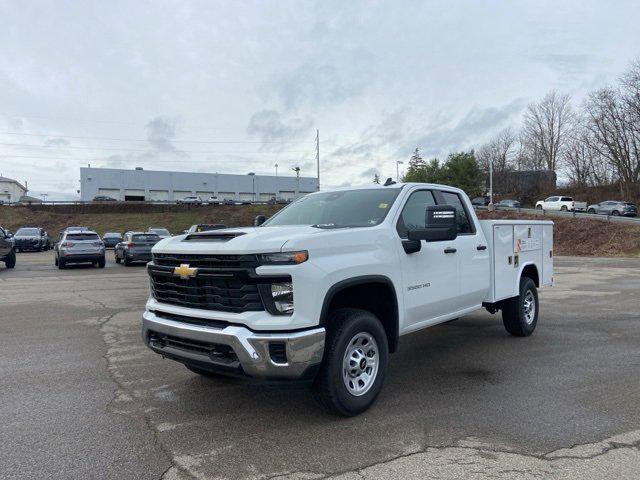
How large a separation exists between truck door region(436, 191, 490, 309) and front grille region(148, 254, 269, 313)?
2704mm

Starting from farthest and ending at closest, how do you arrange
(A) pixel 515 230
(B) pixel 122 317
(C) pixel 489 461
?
(B) pixel 122 317
(A) pixel 515 230
(C) pixel 489 461

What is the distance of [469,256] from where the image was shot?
5.96 meters

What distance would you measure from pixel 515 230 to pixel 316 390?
4145 millimetres

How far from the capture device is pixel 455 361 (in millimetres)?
6223

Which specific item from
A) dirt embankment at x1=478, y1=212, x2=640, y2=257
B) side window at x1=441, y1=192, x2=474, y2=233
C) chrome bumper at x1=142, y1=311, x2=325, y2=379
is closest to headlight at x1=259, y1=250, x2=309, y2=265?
chrome bumper at x1=142, y1=311, x2=325, y2=379

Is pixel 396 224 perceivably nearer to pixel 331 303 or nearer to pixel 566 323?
pixel 331 303

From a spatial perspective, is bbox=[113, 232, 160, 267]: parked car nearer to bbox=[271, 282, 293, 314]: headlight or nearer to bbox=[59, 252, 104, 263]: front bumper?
bbox=[59, 252, 104, 263]: front bumper

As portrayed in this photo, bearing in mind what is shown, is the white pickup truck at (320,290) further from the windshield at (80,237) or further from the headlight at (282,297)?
the windshield at (80,237)

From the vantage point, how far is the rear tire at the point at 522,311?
7242 millimetres

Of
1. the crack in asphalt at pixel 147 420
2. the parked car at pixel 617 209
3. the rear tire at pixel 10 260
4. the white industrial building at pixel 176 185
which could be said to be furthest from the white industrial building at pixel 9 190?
the crack in asphalt at pixel 147 420

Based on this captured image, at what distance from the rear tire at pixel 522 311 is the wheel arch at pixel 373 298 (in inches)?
122

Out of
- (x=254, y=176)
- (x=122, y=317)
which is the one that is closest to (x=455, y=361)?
(x=122, y=317)

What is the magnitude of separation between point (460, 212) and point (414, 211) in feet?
3.67

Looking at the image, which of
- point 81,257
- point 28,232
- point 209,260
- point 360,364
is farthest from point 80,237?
point 360,364
